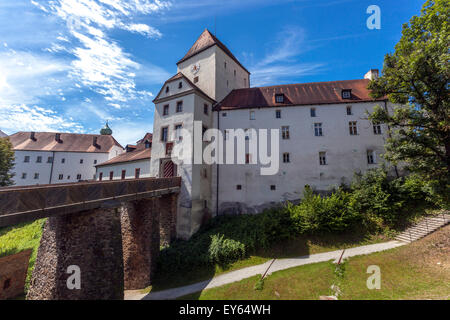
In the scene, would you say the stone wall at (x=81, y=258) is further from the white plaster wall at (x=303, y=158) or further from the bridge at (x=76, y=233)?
the white plaster wall at (x=303, y=158)

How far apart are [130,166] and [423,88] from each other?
1230 inches

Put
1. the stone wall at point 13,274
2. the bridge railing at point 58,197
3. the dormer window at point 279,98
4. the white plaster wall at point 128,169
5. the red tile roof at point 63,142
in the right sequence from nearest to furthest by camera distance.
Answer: the bridge railing at point 58,197 → the stone wall at point 13,274 → the dormer window at point 279,98 → the white plaster wall at point 128,169 → the red tile roof at point 63,142

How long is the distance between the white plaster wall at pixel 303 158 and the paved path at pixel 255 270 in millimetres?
7201

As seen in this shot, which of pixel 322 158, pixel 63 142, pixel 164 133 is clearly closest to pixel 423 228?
pixel 322 158

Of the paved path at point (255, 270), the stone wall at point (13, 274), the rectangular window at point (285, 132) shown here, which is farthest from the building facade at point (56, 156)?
the paved path at point (255, 270)

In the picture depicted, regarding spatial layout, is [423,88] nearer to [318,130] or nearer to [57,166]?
[318,130]

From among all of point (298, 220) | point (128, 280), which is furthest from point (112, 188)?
point (298, 220)

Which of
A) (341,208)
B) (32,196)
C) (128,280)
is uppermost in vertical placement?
(32,196)

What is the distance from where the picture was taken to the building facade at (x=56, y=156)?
40.0 meters

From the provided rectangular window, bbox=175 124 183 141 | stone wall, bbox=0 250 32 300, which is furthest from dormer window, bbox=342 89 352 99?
stone wall, bbox=0 250 32 300

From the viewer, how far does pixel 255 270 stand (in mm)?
13000

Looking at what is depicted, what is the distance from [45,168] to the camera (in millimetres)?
40406

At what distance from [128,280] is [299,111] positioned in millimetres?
22395

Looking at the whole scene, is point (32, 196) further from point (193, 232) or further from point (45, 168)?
point (45, 168)
